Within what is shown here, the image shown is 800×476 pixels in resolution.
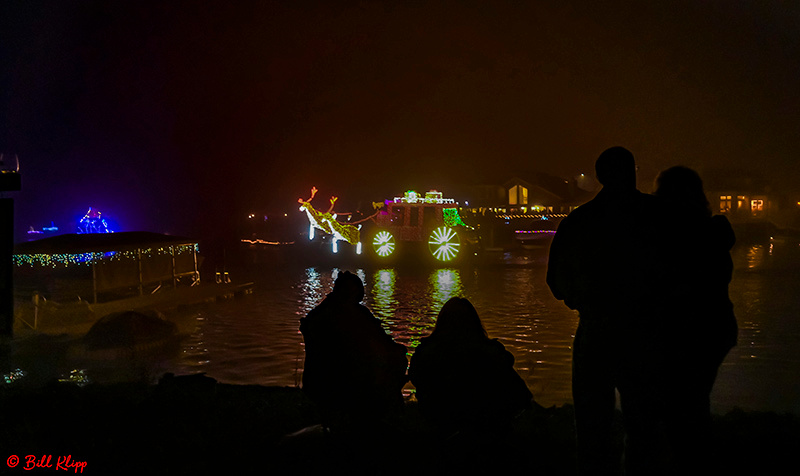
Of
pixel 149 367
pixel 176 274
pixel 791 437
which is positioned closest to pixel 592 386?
pixel 791 437

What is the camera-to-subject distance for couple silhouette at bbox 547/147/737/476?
3559mm

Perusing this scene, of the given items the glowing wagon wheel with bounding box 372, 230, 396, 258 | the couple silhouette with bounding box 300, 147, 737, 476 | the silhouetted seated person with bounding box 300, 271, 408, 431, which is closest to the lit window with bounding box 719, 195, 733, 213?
the glowing wagon wheel with bounding box 372, 230, 396, 258

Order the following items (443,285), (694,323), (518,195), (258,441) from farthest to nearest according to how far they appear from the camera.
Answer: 1. (518,195)
2. (443,285)
3. (258,441)
4. (694,323)

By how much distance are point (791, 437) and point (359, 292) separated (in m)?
3.22

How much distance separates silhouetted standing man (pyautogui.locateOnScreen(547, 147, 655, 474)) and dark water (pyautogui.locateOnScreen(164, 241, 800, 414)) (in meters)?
0.26

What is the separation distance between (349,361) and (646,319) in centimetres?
210

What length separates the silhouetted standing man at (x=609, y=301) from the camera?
361 cm

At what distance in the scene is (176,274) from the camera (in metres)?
18.8

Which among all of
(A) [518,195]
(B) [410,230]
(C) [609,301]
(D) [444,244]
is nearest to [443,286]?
(D) [444,244]

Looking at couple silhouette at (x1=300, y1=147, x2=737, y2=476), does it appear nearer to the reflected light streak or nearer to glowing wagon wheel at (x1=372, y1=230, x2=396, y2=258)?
the reflected light streak

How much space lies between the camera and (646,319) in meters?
3.60

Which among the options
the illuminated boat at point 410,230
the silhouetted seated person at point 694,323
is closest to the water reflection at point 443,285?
the illuminated boat at point 410,230

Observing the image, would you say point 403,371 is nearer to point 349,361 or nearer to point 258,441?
point 349,361

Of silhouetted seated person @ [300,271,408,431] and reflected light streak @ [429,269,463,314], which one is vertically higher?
silhouetted seated person @ [300,271,408,431]
